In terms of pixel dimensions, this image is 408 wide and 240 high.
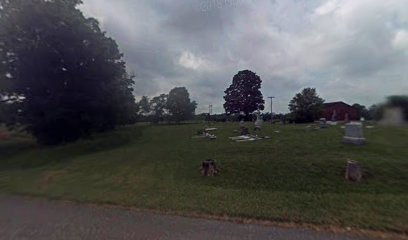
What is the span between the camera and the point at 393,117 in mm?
11203

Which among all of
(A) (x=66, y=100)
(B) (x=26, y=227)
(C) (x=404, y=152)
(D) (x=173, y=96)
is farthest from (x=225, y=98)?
(B) (x=26, y=227)

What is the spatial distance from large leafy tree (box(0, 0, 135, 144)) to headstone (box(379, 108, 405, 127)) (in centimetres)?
1936

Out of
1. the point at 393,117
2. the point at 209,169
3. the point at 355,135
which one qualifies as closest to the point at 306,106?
the point at 355,135

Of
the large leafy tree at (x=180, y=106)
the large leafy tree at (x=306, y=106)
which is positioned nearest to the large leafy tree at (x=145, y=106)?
the large leafy tree at (x=180, y=106)

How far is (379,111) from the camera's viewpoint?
11.6m

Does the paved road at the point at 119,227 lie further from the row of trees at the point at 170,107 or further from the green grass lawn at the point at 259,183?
the row of trees at the point at 170,107

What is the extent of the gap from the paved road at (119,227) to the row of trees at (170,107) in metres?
63.3

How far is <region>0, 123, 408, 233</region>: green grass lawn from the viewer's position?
23.3 ft

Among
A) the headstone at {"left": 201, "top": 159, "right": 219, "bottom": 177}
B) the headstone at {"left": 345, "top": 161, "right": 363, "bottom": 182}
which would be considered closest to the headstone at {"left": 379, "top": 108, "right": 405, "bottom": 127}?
the headstone at {"left": 345, "top": 161, "right": 363, "bottom": 182}

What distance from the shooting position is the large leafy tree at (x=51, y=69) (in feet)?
78.8

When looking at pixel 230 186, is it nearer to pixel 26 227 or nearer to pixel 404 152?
pixel 26 227

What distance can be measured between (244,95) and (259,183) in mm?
65527

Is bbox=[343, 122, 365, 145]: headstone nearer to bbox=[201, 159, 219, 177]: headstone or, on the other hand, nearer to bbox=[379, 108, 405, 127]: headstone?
bbox=[379, 108, 405, 127]: headstone

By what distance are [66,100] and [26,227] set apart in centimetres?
1896
